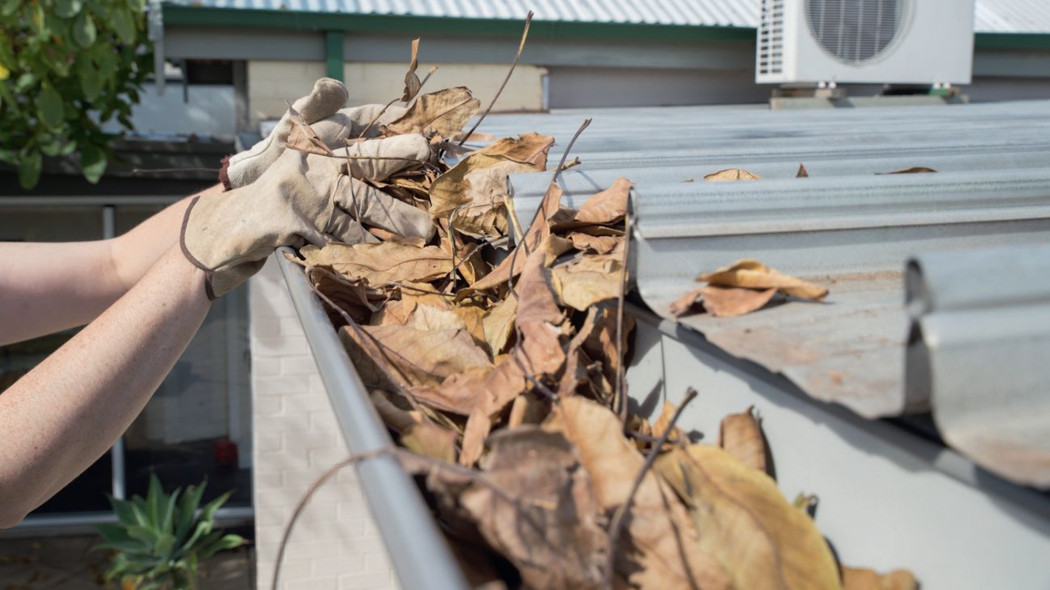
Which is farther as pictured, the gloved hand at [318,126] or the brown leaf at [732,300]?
the gloved hand at [318,126]

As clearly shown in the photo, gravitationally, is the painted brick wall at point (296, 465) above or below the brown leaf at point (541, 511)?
below

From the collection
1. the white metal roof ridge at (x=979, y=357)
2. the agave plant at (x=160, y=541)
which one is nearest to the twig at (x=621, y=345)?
the white metal roof ridge at (x=979, y=357)

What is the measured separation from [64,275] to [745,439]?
6.88 feet

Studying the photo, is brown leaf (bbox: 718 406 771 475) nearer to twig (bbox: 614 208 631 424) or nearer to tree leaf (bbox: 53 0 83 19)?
twig (bbox: 614 208 631 424)

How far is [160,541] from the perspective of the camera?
6.07 metres

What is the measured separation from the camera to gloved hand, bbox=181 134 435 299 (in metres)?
1.74

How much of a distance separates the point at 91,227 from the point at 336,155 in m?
6.31

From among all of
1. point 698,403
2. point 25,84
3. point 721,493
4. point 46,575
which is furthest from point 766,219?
point 46,575

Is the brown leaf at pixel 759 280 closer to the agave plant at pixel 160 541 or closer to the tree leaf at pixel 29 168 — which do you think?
the tree leaf at pixel 29 168

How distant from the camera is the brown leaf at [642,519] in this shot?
0.82 metres

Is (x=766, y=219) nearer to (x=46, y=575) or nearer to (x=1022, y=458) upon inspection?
(x=1022, y=458)

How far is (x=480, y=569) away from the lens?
33.5 inches

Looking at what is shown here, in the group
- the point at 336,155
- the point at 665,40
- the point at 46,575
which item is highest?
the point at 665,40

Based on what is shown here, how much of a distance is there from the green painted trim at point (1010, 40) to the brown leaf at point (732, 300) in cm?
646
